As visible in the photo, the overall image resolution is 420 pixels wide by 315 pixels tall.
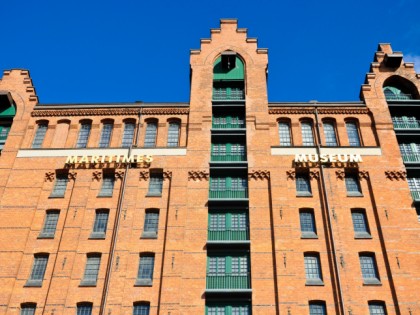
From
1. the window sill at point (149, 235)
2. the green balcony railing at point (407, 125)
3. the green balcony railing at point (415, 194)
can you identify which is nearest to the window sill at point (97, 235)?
the window sill at point (149, 235)

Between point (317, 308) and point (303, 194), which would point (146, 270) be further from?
point (303, 194)

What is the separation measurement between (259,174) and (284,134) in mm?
5004

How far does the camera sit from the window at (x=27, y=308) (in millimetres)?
26317

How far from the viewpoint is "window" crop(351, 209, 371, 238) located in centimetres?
2881

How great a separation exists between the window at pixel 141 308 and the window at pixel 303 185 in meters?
12.6

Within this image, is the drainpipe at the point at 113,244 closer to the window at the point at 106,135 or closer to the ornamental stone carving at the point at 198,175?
the window at the point at 106,135

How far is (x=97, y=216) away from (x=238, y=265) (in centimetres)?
1016

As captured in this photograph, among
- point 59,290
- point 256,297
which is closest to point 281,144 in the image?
point 256,297

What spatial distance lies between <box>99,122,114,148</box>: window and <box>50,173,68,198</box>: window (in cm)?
366

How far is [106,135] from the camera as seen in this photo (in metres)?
35.0

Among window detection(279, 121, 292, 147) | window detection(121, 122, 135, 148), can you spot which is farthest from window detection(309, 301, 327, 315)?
window detection(121, 122, 135, 148)

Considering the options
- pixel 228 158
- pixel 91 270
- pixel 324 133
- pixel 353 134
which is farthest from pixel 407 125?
pixel 91 270

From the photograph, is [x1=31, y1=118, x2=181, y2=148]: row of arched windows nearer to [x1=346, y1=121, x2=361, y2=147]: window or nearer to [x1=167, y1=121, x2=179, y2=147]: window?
[x1=167, y1=121, x2=179, y2=147]: window

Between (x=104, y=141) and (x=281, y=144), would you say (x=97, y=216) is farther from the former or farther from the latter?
(x=281, y=144)
